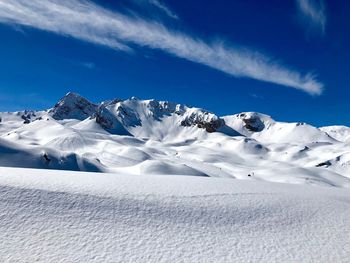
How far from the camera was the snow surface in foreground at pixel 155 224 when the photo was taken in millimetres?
6318

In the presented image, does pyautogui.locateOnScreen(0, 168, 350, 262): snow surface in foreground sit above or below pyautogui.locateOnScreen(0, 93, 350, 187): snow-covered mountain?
below

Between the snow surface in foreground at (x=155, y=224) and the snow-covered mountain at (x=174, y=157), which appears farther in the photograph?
the snow-covered mountain at (x=174, y=157)

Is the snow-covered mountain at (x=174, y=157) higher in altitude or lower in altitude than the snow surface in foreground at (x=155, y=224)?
higher

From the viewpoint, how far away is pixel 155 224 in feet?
24.4

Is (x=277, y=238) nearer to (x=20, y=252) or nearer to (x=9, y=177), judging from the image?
(x=20, y=252)

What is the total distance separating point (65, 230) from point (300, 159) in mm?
147133

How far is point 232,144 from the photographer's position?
179 metres

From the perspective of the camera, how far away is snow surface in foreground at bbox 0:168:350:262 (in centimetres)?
632

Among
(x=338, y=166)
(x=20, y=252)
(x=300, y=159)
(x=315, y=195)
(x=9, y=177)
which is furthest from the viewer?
(x=300, y=159)

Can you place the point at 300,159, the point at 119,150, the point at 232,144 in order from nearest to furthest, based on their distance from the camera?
the point at 119,150
the point at 300,159
the point at 232,144

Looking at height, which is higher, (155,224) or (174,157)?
(174,157)

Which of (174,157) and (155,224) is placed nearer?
(155,224)

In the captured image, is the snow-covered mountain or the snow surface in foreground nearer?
the snow surface in foreground

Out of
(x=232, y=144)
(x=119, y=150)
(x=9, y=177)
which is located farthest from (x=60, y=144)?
(x=9, y=177)
